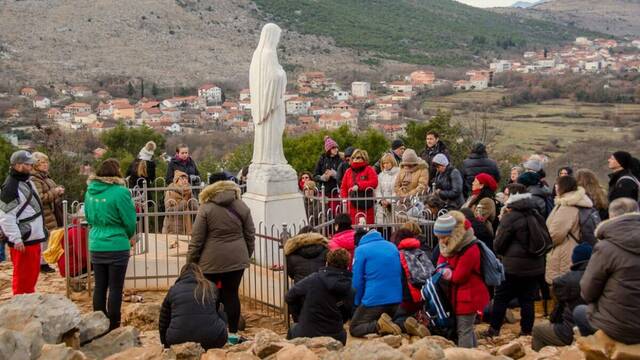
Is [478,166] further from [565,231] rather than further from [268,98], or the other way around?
[268,98]

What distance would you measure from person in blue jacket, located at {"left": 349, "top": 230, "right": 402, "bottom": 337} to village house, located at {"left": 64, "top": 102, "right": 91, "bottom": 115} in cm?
5902

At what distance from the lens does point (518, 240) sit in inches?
269

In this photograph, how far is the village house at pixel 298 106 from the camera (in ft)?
222

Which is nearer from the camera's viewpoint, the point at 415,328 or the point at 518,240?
the point at 415,328

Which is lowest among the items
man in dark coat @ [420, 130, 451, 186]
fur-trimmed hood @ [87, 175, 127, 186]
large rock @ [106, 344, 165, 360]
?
large rock @ [106, 344, 165, 360]

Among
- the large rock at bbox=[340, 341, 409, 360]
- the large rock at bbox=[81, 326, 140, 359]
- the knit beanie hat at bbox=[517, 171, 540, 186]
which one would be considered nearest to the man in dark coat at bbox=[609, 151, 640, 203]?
the knit beanie hat at bbox=[517, 171, 540, 186]

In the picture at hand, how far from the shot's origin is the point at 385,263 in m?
6.66

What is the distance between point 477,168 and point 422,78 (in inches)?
2748

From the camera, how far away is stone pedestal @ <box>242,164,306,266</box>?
9344 mm

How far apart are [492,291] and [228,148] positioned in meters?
37.9

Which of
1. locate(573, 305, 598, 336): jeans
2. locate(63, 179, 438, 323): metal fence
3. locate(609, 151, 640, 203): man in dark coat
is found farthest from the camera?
locate(63, 179, 438, 323): metal fence

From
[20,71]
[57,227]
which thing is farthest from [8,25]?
[57,227]

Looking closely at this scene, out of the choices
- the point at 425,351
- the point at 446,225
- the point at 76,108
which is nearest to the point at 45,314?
the point at 425,351

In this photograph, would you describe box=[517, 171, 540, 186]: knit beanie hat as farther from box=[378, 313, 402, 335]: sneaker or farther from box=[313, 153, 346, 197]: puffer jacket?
box=[313, 153, 346, 197]: puffer jacket
